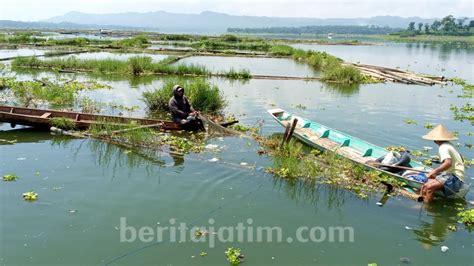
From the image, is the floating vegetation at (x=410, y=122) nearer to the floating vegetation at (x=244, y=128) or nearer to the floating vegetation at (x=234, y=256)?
the floating vegetation at (x=244, y=128)

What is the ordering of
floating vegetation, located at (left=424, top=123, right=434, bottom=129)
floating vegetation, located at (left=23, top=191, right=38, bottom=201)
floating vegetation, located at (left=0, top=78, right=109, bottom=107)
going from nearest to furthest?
floating vegetation, located at (left=23, top=191, right=38, bottom=201)
floating vegetation, located at (left=424, top=123, right=434, bottom=129)
floating vegetation, located at (left=0, top=78, right=109, bottom=107)

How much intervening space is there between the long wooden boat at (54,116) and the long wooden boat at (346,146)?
3.67 metres

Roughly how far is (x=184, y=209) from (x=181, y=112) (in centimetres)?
518

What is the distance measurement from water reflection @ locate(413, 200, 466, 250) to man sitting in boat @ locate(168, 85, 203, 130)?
22.1ft

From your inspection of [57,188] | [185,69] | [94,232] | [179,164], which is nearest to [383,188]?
[179,164]

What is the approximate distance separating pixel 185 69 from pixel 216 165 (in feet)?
54.9

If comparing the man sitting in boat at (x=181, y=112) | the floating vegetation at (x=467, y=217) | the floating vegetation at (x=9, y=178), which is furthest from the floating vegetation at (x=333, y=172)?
the floating vegetation at (x=9, y=178)

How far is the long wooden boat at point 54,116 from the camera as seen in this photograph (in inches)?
468

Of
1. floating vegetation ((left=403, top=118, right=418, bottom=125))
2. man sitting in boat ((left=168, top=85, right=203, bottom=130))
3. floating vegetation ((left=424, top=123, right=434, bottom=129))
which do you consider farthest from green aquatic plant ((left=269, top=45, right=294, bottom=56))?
man sitting in boat ((left=168, top=85, right=203, bottom=130))

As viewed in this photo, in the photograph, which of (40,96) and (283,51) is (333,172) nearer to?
(40,96)

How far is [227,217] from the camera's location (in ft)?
24.0

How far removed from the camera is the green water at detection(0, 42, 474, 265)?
6238mm

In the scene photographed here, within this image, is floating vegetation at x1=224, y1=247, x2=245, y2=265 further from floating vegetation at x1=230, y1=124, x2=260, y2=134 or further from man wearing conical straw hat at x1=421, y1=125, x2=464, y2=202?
floating vegetation at x1=230, y1=124, x2=260, y2=134

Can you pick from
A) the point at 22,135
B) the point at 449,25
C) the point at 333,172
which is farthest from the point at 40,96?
the point at 449,25
